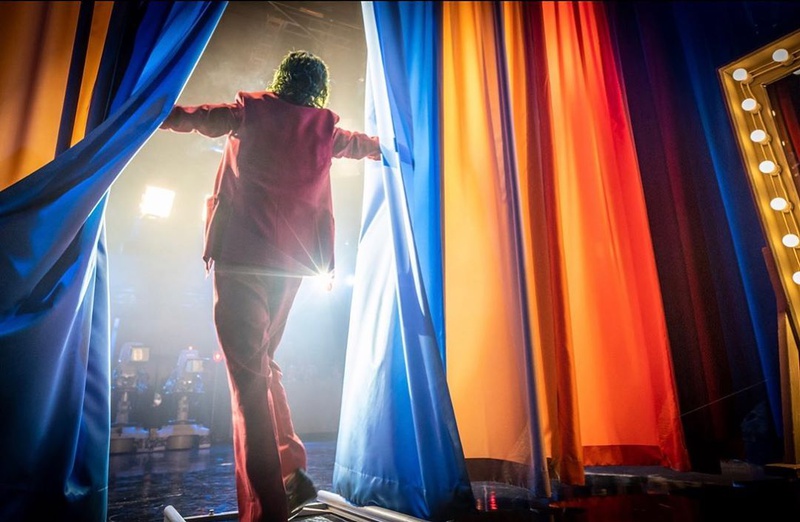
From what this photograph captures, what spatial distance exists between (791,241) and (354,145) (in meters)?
1.65

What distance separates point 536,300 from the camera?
1.53m

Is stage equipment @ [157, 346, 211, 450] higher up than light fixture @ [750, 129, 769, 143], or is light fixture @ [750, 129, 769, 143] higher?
light fixture @ [750, 129, 769, 143]

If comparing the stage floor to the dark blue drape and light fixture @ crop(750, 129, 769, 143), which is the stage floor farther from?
light fixture @ crop(750, 129, 769, 143)

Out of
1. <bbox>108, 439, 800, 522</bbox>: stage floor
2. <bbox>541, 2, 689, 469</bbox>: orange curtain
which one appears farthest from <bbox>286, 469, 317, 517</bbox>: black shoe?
<bbox>541, 2, 689, 469</bbox>: orange curtain

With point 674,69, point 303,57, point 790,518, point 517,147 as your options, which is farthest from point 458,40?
point 790,518

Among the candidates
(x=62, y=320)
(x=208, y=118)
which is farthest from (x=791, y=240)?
(x=62, y=320)

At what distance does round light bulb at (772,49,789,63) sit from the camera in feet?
5.24

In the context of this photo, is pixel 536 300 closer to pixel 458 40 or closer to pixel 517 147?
pixel 517 147

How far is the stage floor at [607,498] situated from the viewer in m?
1.15

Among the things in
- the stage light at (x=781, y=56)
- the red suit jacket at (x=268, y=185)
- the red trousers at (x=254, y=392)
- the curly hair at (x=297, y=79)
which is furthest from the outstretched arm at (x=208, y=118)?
the stage light at (x=781, y=56)

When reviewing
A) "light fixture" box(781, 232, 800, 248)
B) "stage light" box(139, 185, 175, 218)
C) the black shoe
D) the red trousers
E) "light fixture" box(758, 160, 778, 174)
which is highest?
"stage light" box(139, 185, 175, 218)

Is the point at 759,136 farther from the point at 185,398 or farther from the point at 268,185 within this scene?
the point at 185,398

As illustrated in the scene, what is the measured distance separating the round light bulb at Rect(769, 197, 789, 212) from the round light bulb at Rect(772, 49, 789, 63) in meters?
0.56

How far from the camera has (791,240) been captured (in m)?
1.50
